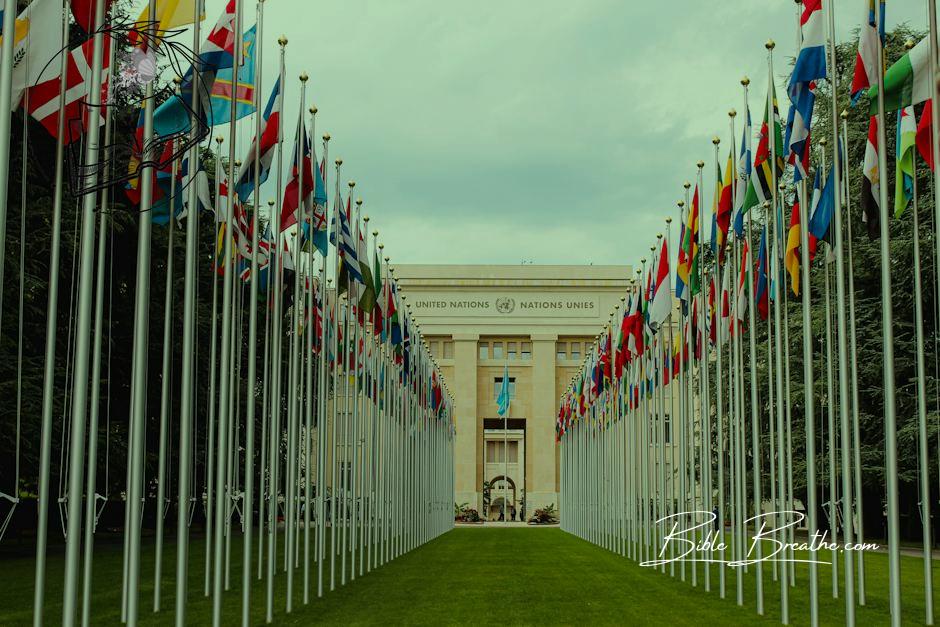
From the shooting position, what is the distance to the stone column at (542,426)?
83.1m

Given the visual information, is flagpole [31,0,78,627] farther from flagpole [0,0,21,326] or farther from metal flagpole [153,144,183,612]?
metal flagpole [153,144,183,612]

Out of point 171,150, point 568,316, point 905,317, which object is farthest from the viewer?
point 568,316

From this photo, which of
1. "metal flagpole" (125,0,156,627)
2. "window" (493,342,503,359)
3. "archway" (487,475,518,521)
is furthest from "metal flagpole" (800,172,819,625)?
"window" (493,342,503,359)

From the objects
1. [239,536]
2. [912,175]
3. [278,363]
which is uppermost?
[912,175]

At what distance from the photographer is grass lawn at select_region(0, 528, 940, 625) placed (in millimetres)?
17078

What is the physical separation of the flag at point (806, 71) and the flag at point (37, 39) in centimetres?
873

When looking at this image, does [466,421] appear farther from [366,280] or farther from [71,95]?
[71,95]

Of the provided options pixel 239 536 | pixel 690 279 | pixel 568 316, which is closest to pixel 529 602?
pixel 690 279

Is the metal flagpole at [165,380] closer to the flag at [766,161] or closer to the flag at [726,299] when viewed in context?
the flag at [766,161]

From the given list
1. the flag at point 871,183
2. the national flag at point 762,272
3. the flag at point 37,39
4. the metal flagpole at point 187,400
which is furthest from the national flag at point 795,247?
the flag at point 37,39

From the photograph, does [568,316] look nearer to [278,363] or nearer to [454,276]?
[454,276]

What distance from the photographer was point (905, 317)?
3506 cm

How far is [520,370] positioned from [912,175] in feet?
245

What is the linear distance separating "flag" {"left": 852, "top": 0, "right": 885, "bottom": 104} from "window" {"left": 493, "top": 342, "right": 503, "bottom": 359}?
7544 cm
